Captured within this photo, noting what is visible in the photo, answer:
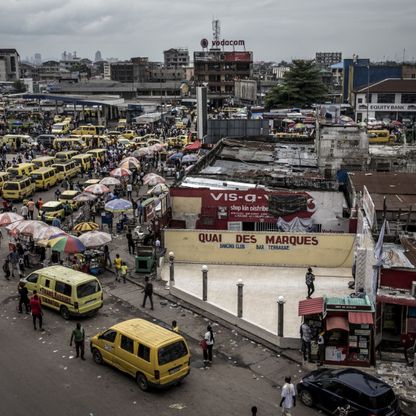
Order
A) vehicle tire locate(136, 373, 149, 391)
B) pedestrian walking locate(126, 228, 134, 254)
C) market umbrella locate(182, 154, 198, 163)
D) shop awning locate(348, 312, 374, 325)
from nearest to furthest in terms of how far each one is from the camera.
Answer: vehicle tire locate(136, 373, 149, 391), shop awning locate(348, 312, 374, 325), pedestrian walking locate(126, 228, 134, 254), market umbrella locate(182, 154, 198, 163)

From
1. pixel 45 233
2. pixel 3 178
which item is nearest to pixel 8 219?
pixel 45 233

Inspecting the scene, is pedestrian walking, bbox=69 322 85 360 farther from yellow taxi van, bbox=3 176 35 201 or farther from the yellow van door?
yellow taxi van, bbox=3 176 35 201

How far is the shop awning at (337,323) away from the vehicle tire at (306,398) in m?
2.06

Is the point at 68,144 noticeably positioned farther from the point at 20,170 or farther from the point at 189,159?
the point at 189,159

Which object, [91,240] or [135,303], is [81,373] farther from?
[91,240]

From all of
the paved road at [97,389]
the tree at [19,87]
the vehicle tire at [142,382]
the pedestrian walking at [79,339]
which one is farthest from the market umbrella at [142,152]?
the tree at [19,87]

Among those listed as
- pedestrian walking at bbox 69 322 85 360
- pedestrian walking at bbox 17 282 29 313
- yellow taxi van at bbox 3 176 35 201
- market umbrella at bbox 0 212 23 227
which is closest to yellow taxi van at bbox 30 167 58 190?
yellow taxi van at bbox 3 176 35 201

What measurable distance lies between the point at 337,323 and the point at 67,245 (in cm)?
1106

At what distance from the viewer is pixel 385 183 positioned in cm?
2558

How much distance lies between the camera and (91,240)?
23.0 metres

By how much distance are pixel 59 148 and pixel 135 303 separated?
38788mm

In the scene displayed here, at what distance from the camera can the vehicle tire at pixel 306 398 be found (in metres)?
13.9

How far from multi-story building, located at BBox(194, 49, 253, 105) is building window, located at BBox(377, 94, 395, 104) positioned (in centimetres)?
4187

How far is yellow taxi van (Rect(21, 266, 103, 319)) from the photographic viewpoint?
18609 millimetres
